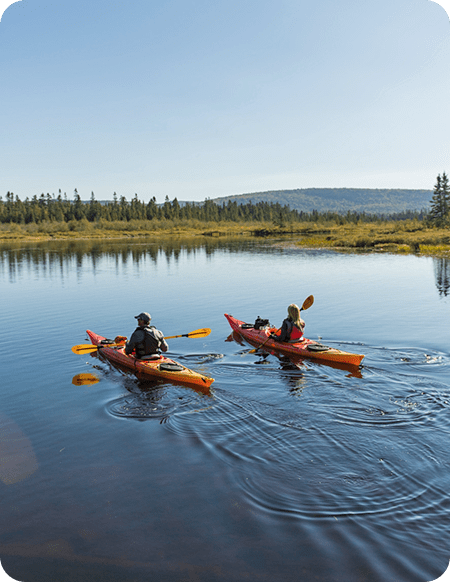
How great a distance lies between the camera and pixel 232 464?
8.76 m

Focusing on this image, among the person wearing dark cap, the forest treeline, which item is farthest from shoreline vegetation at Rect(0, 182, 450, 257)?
the person wearing dark cap

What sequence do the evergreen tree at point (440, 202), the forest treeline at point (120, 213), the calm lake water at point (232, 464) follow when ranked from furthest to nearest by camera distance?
1. the forest treeline at point (120, 213)
2. the evergreen tree at point (440, 202)
3. the calm lake water at point (232, 464)

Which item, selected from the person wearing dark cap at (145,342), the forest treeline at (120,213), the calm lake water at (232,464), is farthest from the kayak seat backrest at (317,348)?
the forest treeline at (120,213)

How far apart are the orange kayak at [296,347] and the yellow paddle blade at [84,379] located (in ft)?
20.1

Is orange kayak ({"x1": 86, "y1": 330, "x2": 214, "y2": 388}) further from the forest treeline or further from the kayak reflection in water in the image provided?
the forest treeline

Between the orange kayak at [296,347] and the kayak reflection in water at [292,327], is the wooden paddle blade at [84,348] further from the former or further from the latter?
the kayak reflection in water at [292,327]

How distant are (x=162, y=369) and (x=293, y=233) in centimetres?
10354

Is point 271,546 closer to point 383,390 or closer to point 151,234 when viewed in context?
point 383,390

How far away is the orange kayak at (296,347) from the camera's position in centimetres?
1409

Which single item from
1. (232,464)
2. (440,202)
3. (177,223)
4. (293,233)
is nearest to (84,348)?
(232,464)

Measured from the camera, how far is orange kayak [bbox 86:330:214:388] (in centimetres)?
1273

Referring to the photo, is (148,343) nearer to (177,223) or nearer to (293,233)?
(293,233)

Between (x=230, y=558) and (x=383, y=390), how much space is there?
22.7ft

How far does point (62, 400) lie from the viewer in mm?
12656
